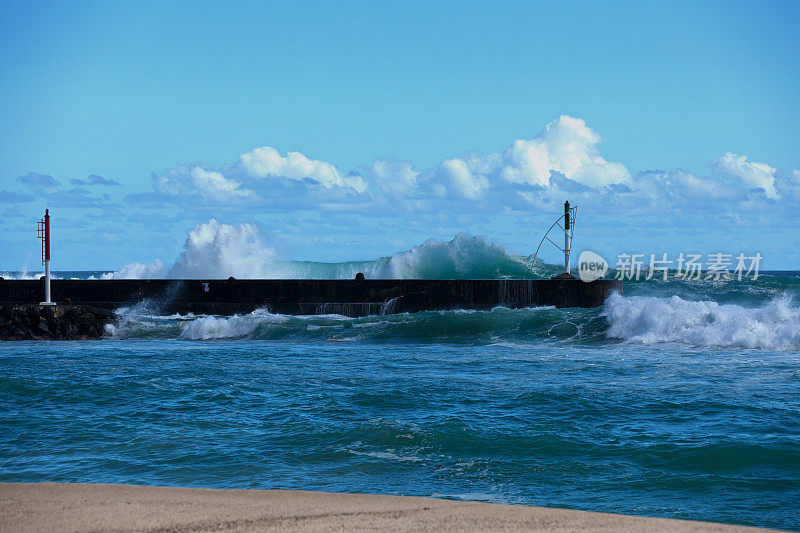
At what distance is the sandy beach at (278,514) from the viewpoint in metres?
3.56

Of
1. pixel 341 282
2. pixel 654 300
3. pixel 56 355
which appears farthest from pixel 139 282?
pixel 654 300

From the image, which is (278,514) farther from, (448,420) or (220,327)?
(220,327)

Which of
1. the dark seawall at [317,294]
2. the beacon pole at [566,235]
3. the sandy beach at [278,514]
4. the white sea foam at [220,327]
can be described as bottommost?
the sandy beach at [278,514]

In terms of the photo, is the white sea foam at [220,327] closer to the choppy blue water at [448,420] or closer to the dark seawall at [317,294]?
the dark seawall at [317,294]

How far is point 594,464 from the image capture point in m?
5.04

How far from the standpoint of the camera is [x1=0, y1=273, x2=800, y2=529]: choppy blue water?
4695 millimetres

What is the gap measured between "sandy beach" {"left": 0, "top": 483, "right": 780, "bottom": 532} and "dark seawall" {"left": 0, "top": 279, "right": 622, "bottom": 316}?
46.6 ft

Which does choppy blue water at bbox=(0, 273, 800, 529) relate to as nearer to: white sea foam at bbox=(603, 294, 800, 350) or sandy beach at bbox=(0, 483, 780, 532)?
white sea foam at bbox=(603, 294, 800, 350)

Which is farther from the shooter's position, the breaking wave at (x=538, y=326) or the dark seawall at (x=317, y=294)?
the dark seawall at (x=317, y=294)

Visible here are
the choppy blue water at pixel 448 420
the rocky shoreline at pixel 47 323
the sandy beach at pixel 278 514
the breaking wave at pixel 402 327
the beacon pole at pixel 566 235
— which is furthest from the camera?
the beacon pole at pixel 566 235

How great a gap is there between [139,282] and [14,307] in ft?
12.2

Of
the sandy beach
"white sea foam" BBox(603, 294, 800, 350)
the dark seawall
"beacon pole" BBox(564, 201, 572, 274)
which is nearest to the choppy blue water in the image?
"white sea foam" BBox(603, 294, 800, 350)

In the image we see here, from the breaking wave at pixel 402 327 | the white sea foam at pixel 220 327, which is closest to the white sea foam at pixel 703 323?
the breaking wave at pixel 402 327

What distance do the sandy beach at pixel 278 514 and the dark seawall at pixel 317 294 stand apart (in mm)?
14195
